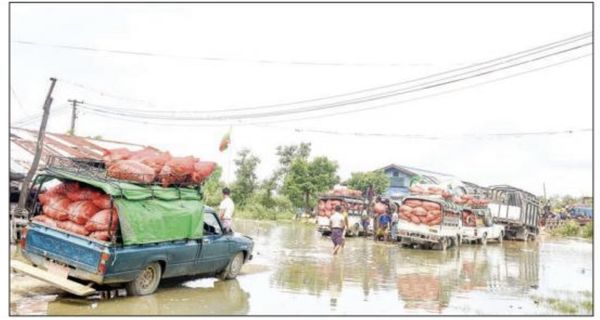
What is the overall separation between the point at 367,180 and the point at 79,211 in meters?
37.8

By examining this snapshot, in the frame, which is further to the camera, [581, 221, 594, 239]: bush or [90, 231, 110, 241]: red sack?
[581, 221, 594, 239]: bush

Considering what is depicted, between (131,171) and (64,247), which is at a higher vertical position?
(131,171)

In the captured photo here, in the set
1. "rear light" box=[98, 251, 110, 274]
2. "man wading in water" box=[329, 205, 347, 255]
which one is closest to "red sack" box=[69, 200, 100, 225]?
"rear light" box=[98, 251, 110, 274]

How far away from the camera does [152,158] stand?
1085 cm

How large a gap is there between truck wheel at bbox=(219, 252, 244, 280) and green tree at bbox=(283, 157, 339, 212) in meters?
29.9

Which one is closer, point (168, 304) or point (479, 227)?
point (168, 304)

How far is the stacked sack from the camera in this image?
72.1 ft

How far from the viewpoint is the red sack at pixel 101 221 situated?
9445 mm

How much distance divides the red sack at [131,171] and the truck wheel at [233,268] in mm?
2935

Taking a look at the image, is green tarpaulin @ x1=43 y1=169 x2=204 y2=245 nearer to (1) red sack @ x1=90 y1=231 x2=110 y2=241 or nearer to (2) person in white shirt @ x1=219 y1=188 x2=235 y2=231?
(1) red sack @ x1=90 y1=231 x2=110 y2=241

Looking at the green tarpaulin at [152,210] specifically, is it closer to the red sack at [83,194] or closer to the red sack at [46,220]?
the red sack at [83,194]

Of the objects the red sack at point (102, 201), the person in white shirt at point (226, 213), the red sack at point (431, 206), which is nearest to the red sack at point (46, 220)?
the red sack at point (102, 201)

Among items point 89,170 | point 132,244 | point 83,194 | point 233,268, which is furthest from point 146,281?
point 233,268

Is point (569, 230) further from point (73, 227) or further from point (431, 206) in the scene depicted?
point (73, 227)
